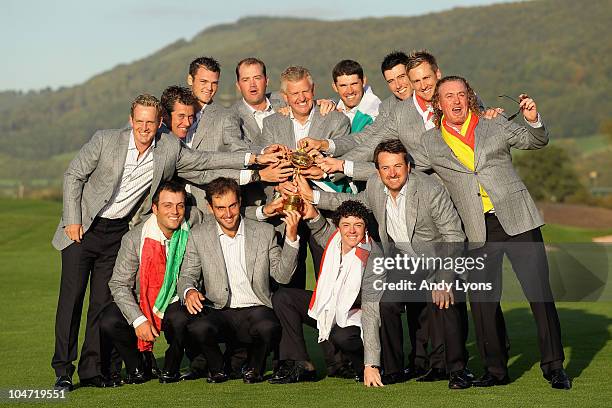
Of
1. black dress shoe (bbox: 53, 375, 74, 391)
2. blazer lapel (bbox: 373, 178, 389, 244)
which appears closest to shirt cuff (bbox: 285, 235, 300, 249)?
blazer lapel (bbox: 373, 178, 389, 244)

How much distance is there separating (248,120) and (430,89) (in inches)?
67.3

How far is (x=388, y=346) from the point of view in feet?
24.9

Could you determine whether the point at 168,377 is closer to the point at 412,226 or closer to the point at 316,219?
the point at 316,219

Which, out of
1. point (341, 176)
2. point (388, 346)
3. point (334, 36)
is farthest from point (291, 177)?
point (334, 36)

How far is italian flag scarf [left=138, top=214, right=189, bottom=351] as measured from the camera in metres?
7.91

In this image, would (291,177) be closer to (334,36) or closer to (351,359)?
(351,359)

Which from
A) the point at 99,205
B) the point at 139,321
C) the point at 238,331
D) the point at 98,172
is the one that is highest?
the point at 98,172

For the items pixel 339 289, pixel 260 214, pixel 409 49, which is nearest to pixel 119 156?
pixel 260 214

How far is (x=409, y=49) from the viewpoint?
5595 inches

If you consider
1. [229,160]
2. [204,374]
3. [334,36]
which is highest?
[334,36]

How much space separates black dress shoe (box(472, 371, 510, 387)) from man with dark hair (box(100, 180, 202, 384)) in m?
2.11

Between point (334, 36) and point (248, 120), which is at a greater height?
point (334, 36)

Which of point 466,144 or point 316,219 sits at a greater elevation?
point 466,144

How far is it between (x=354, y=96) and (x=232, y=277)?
198 centimetres
